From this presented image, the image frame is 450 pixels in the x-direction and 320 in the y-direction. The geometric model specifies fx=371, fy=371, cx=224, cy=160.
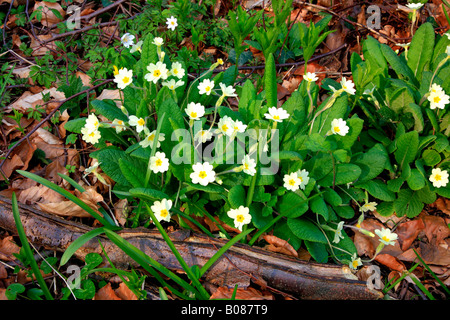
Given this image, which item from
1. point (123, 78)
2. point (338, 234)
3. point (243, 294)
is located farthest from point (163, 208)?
point (338, 234)

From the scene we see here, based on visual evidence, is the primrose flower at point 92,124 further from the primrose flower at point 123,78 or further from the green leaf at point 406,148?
the green leaf at point 406,148

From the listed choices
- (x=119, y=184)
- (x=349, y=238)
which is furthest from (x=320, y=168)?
(x=119, y=184)

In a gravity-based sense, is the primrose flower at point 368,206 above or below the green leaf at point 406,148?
below

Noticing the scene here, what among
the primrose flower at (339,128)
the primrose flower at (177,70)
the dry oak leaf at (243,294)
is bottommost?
the dry oak leaf at (243,294)

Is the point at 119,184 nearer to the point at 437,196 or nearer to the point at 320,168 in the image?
the point at 320,168

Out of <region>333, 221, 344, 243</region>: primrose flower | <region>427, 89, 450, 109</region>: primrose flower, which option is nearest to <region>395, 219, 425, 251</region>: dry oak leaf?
<region>333, 221, 344, 243</region>: primrose flower

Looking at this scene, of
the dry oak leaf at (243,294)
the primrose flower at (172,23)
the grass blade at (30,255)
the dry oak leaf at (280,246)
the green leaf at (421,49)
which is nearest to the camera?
the grass blade at (30,255)

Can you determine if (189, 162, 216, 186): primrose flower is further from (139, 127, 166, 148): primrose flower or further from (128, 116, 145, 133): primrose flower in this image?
(128, 116, 145, 133): primrose flower

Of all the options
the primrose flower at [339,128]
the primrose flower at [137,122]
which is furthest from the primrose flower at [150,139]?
the primrose flower at [339,128]
